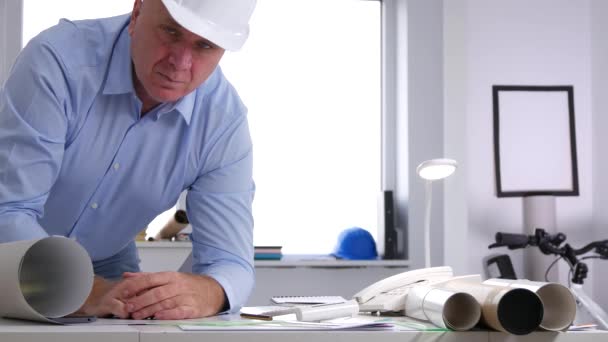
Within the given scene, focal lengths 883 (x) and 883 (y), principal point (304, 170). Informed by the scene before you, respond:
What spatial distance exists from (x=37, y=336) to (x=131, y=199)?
77cm

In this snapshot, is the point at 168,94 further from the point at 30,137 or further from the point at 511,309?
the point at 511,309

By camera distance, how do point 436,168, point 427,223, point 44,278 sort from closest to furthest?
point 44,278
point 436,168
point 427,223

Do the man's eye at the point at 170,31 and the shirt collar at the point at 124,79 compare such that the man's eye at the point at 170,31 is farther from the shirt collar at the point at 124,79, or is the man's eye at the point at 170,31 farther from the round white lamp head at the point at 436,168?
the round white lamp head at the point at 436,168

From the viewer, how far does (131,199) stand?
196 cm

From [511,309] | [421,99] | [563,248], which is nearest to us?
[511,309]

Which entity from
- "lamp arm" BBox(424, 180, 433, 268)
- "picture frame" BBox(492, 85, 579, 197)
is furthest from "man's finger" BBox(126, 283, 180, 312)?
"picture frame" BBox(492, 85, 579, 197)

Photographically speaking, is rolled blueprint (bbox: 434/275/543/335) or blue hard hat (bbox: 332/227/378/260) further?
blue hard hat (bbox: 332/227/378/260)

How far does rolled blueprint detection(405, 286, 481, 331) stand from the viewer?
1.34m

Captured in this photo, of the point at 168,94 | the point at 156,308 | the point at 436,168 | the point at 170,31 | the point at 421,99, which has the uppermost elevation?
the point at 421,99

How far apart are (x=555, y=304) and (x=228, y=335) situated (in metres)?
0.50

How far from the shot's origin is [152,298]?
1.55 metres

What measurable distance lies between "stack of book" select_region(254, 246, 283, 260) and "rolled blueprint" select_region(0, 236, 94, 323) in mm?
3006

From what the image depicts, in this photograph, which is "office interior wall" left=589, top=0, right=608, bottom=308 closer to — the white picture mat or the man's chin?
the white picture mat

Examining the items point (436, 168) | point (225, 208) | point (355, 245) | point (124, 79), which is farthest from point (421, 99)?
point (124, 79)
